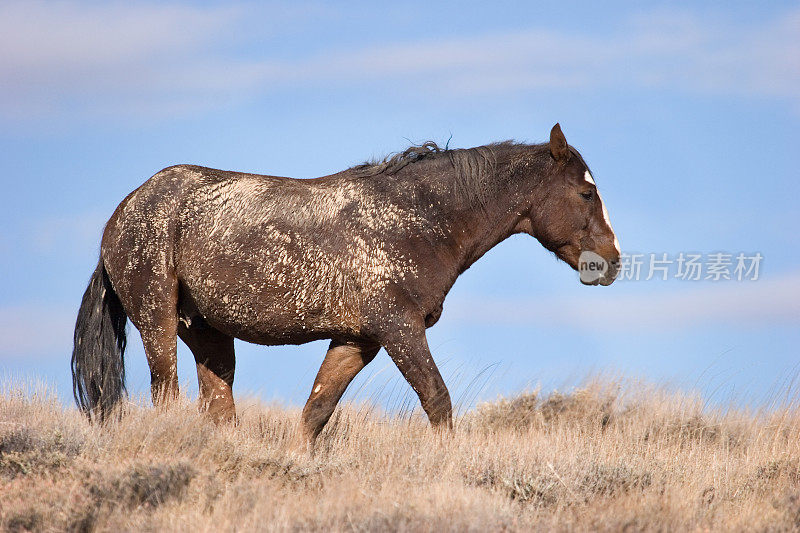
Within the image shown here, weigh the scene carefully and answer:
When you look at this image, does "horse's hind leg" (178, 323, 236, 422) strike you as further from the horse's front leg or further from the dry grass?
the horse's front leg

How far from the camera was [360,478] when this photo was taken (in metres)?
6.36

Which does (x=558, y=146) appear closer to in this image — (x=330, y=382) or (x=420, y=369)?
(x=420, y=369)

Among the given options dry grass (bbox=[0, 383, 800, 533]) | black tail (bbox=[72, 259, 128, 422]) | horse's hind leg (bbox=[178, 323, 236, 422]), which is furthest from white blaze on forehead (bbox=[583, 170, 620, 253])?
black tail (bbox=[72, 259, 128, 422])

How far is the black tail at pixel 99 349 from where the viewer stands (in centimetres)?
806

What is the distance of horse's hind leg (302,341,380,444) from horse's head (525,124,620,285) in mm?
1922

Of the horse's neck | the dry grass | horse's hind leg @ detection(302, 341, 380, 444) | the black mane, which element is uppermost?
the black mane

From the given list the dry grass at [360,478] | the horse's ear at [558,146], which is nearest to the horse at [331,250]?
the horse's ear at [558,146]

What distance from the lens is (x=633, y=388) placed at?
35.9 ft

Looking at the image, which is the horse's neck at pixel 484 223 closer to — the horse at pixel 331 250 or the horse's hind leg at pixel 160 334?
the horse at pixel 331 250

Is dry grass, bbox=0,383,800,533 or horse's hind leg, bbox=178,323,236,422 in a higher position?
horse's hind leg, bbox=178,323,236,422

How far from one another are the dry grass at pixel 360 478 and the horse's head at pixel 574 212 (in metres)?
1.71

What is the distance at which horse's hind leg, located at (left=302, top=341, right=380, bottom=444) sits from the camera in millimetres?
7805

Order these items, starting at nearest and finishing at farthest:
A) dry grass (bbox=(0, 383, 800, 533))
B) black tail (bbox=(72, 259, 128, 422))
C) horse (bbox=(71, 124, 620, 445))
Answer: dry grass (bbox=(0, 383, 800, 533)) < horse (bbox=(71, 124, 620, 445)) < black tail (bbox=(72, 259, 128, 422))

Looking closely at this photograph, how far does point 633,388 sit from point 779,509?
4712 mm
